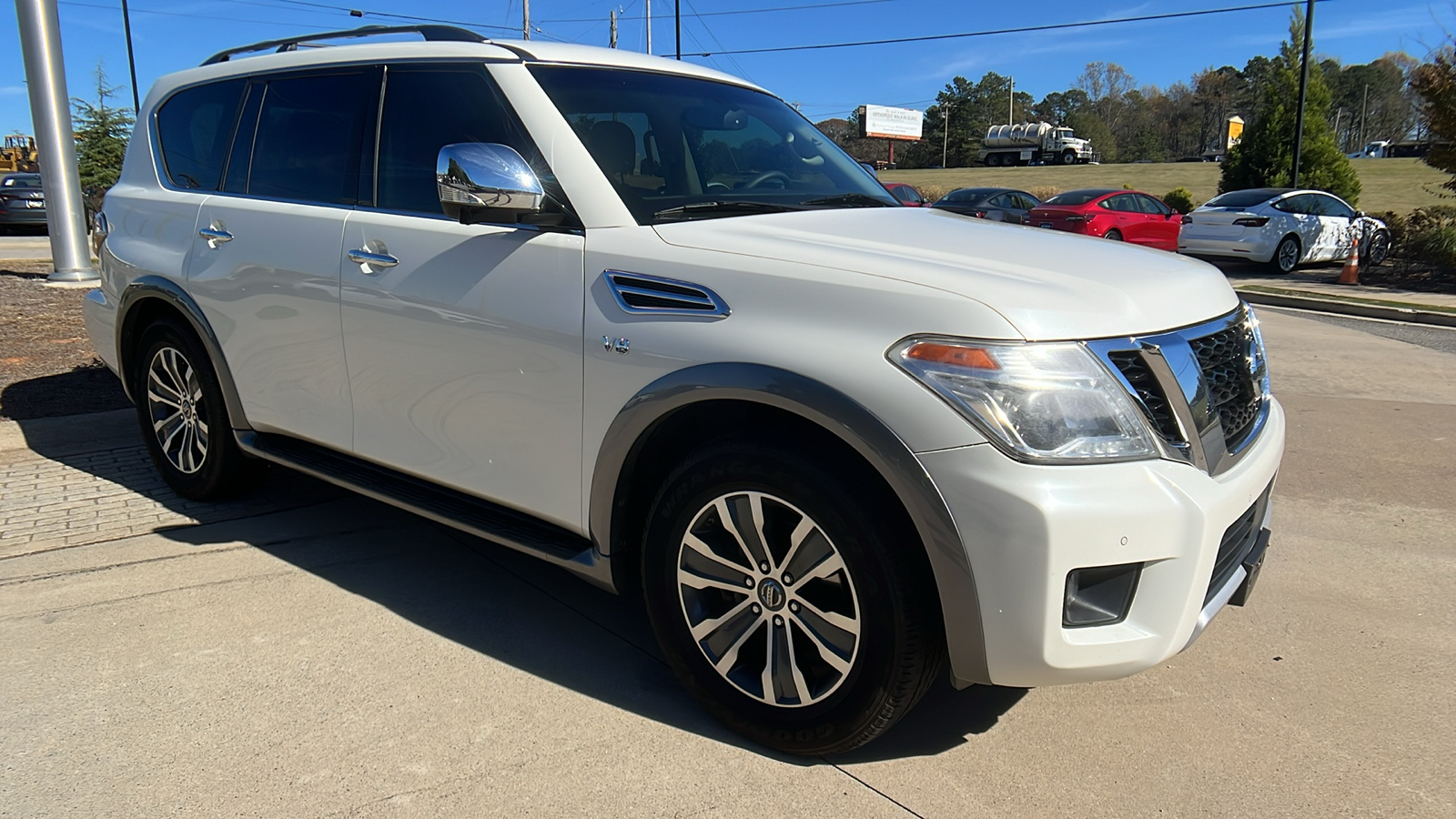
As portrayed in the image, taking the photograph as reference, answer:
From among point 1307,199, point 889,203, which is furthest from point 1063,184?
point 889,203

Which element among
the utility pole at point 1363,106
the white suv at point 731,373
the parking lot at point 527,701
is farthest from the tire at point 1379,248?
the utility pole at point 1363,106

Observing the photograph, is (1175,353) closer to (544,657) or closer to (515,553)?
(544,657)

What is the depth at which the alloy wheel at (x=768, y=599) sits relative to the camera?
2.55 m

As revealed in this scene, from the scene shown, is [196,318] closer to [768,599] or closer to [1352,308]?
[768,599]

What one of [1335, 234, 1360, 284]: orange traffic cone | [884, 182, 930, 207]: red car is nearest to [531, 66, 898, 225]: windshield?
[884, 182, 930, 207]: red car

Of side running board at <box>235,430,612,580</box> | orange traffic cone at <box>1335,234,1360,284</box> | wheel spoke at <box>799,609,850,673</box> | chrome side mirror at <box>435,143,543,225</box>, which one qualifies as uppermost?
chrome side mirror at <box>435,143,543,225</box>

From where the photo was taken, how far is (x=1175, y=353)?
8.15ft

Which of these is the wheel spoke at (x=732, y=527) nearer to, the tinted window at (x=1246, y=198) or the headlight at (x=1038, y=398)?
the headlight at (x=1038, y=398)

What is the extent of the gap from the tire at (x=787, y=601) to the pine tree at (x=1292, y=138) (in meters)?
26.4

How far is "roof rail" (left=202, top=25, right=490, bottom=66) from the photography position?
361cm

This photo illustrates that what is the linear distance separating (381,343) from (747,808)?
1.99 meters

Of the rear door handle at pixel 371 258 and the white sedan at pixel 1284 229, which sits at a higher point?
the rear door handle at pixel 371 258

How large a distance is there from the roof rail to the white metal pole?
8.49 meters

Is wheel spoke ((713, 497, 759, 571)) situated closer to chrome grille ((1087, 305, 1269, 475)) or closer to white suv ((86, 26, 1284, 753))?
white suv ((86, 26, 1284, 753))
